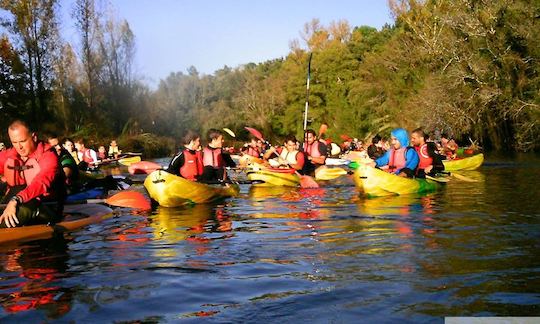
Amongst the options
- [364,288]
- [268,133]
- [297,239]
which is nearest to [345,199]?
[297,239]

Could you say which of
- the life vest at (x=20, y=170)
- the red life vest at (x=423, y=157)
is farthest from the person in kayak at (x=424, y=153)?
the life vest at (x=20, y=170)

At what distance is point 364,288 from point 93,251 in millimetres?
3242

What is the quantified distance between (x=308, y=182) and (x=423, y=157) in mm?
2795

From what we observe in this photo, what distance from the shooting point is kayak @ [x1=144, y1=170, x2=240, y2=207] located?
34.3 feet

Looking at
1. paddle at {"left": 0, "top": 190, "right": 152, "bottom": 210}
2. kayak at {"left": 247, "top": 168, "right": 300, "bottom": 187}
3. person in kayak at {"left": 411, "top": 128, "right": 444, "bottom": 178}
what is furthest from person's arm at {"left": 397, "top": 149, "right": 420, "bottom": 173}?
paddle at {"left": 0, "top": 190, "right": 152, "bottom": 210}

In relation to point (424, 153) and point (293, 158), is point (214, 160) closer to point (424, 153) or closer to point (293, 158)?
point (293, 158)

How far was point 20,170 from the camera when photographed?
7.43 meters

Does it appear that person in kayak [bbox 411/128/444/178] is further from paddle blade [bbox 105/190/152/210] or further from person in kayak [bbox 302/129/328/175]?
paddle blade [bbox 105/190/152/210]

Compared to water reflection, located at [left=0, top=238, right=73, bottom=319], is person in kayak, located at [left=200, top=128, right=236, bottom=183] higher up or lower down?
higher up

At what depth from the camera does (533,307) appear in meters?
4.34

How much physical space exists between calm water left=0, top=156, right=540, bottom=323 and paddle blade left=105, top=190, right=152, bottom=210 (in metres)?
0.31

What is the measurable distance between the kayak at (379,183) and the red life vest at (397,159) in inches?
17.6

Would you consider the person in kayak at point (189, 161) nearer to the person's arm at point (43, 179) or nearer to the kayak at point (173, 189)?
the kayak at point (173, 189)

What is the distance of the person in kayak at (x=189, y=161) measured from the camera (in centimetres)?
1118
